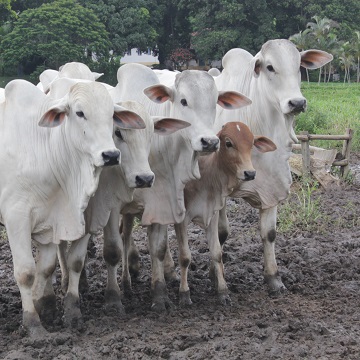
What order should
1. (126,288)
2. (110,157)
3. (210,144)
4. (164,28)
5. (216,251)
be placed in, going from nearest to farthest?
(110,157), (210,144), (216,251), (126,288), (164,28)

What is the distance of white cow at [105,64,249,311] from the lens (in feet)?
14.8

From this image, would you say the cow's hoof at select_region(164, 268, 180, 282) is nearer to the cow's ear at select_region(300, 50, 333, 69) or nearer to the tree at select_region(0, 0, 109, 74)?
the cow's ear at select_region(300, 50, 333, 69)

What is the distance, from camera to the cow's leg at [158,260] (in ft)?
15.9

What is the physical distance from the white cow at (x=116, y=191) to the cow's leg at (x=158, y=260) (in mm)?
234

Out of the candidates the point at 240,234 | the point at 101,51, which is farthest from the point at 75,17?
the point at 240,234

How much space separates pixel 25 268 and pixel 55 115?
2.64ft

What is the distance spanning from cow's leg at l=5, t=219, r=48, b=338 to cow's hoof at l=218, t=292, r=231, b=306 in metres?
1.16

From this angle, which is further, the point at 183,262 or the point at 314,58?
the point at 314,58

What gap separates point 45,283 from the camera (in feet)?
14.9

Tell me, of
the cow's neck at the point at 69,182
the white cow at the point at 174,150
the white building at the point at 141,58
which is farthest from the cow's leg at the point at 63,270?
the white building at the point at 141,58

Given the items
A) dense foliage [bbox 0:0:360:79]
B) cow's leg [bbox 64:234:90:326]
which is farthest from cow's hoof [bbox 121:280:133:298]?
dense foliage [bbox 0:0:360:79]

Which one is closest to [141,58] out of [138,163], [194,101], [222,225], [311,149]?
[311,149]

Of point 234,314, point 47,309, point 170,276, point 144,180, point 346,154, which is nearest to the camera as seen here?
point 144,180

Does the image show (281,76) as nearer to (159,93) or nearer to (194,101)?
(194,101)
